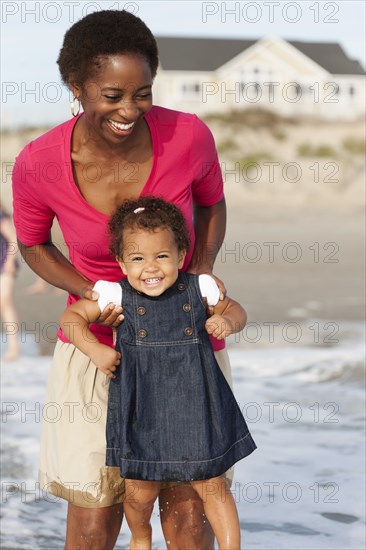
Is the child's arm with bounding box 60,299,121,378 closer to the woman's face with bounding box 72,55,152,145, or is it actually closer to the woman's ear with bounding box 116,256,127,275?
the woman's ear with bounding box 116,256,127,275

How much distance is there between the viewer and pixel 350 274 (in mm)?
14906

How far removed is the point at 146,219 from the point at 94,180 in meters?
0.24

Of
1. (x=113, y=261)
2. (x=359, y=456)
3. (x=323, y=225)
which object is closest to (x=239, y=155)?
(x=323, y=225)

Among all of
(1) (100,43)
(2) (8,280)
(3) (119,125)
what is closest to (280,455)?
(3) (119,125)

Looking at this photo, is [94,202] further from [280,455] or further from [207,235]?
[280,455]

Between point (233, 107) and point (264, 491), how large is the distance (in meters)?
27.8

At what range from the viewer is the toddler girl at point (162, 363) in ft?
10.5

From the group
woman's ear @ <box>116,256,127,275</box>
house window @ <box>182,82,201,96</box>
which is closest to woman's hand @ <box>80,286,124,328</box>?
woman's ear @ <box>116,256,127,275</box>

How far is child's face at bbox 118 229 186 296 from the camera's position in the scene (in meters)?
3.18

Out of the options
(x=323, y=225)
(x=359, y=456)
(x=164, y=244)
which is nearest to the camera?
(x=164, y=244)

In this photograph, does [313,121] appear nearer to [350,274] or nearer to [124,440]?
[350,274]

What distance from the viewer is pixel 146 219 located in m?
3.17

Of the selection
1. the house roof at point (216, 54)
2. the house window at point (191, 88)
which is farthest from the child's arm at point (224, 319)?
the house roof at point (216, 54)

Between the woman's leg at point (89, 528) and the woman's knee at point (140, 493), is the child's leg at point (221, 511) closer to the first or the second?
the woman's knee at point (140, 493)
